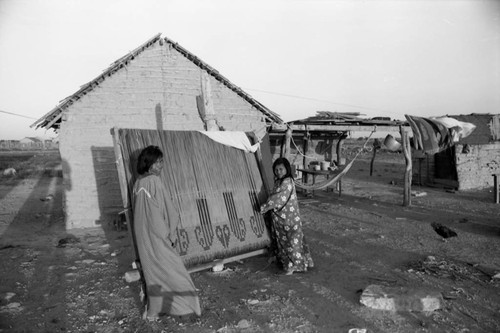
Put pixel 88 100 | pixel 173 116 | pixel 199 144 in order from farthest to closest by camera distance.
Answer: pixel 173 116
pixel 88 100
pixel 199 144

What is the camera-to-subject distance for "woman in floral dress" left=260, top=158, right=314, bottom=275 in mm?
4973

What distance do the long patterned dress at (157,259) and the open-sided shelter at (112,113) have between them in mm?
4519

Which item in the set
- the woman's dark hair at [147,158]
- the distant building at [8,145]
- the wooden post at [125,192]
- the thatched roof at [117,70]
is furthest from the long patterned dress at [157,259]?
the distant building at [8,145]

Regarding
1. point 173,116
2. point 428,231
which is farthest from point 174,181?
point 428,231

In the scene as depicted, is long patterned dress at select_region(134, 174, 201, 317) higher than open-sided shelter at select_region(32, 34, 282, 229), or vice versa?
open-sided shelter at select_region(32, 34, 282, 229)

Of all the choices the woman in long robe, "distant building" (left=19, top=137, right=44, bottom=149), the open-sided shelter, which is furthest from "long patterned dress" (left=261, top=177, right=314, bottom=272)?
"distant building" (left=19, top=137, right=44, bottom=149)

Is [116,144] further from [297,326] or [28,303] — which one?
[297,326]

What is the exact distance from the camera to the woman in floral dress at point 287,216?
4.97 m

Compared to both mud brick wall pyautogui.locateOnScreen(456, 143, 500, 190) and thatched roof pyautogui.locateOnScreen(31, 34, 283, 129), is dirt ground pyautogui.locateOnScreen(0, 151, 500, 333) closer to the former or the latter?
thatched roof pyautogui.locateOnScreen(31, 34, 283, 129)

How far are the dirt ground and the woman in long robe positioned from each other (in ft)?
0.59

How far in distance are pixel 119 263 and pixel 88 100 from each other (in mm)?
4395

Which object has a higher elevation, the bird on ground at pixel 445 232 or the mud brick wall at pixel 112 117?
the mud brick wall at pixel 112 117

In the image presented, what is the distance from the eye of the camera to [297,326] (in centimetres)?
358

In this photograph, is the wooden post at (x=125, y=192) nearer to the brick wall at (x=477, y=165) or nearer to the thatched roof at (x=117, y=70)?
the thatched roof at (x=117, y=70)
